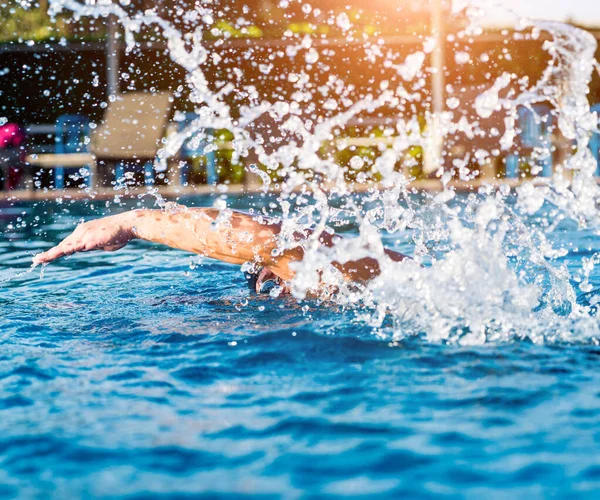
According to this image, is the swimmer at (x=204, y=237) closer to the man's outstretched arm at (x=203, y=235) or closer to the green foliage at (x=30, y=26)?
the man's outstretched arm at (x=203, y=235)

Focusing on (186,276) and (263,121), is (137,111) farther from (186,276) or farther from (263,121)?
(186,276)

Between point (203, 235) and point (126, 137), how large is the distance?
8.26m

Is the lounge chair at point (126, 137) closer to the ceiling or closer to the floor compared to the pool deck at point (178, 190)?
closer to the ceiling

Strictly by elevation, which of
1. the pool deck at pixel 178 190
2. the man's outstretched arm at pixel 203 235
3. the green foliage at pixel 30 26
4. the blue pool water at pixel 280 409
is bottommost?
the pool deck at pixel 178 190

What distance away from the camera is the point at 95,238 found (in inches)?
120

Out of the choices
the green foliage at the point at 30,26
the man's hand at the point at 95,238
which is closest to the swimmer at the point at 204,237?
the man's hand at the point at 95,238

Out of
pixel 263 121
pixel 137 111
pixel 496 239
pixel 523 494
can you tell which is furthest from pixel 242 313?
pixel 137 111

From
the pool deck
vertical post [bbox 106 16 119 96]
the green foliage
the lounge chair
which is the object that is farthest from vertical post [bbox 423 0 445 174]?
the green foliage

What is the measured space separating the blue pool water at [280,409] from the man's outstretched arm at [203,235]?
0.22m

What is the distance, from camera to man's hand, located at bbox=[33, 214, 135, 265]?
3.05 m

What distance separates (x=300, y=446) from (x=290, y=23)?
38.0 ft

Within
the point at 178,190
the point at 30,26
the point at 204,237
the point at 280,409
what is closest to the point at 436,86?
the point at 178,190

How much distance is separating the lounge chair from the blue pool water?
24.8 ft

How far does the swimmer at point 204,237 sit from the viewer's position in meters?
3.07
